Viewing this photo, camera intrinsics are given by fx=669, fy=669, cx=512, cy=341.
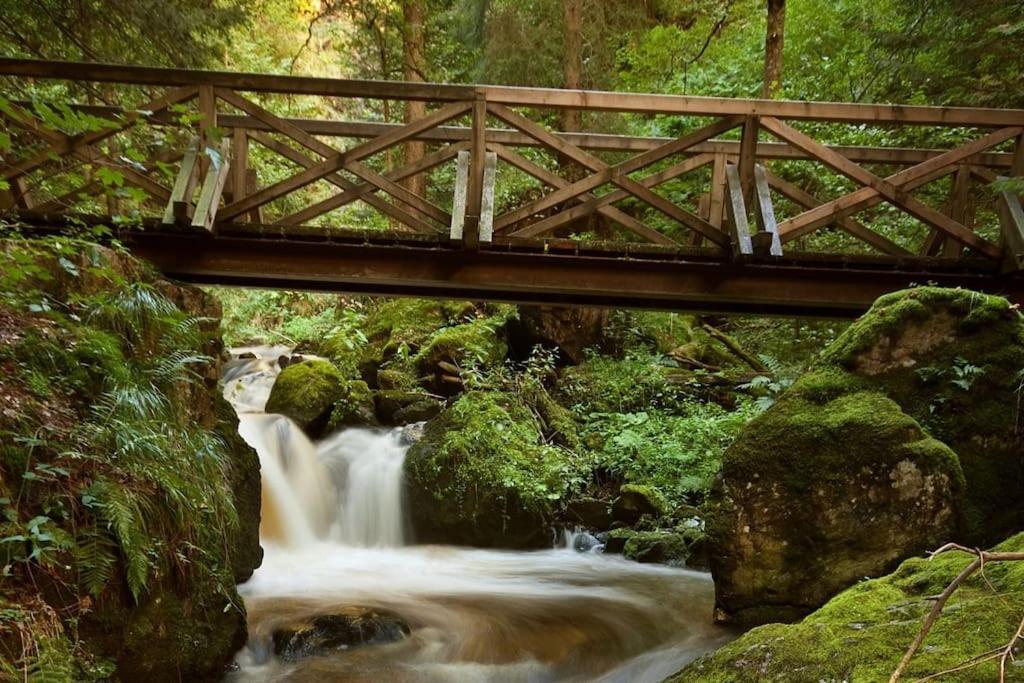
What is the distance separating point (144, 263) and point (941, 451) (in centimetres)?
601

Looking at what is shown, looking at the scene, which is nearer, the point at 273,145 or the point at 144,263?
the point at 144,263

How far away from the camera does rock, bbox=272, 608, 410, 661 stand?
470cm

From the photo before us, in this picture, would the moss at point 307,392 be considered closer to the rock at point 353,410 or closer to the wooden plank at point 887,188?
the rock at point 353,410

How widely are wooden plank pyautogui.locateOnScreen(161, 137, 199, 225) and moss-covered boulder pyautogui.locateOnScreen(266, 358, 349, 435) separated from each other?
3.92m

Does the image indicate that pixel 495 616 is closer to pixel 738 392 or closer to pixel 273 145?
pixel 273 145

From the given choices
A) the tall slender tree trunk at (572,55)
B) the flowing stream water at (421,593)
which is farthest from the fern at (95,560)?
the tall slender tree trunk at (572,55)

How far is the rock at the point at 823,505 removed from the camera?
433cm

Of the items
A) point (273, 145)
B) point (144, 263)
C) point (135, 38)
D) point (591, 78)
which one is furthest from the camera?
point (591, 78)

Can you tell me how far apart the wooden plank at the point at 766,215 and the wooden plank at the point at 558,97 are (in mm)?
549

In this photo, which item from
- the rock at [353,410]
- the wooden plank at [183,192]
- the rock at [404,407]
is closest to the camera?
the wooden plank at [183,192]

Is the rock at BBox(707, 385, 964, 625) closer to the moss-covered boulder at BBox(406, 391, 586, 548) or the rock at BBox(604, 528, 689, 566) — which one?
the rock at BBox(604, 528, 689, 566)

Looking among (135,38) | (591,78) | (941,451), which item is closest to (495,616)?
(941,451)

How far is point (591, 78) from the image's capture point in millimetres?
12938

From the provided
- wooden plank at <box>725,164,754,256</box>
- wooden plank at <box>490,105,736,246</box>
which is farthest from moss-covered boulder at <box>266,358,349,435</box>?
wooden plank at <box>725,164,754,256</box>
